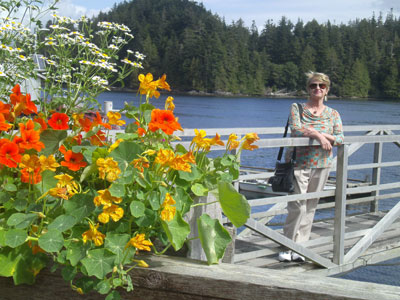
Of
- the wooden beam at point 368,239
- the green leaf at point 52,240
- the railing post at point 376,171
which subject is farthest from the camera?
the railing post at point 376,171

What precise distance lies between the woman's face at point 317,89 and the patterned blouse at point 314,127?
15 cm

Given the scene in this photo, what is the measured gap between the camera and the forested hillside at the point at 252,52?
328 ft

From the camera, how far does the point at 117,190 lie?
163 centimetres

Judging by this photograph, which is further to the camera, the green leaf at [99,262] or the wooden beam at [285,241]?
the wooden beam at [285,241]

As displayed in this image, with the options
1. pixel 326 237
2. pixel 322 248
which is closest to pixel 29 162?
pixel 326 237

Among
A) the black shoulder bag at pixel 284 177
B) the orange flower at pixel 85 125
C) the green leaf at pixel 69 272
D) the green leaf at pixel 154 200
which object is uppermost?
the orange flower at pixel 85 125

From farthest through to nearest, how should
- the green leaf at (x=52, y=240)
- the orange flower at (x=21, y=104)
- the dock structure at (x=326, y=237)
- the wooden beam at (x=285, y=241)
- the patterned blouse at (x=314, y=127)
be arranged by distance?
the patterned blouse at (x=314, y=127)
the dock structure at (x=326, y=237)
the wooden beam at (x=285, y=241)
the orange flower at (x=21, y=104)
the green leaf at (x=52, y=240)

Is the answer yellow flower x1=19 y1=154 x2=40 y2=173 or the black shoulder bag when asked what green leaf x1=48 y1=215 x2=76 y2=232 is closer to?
yellow flower x1=19 y1=154 x2=40 y2=173

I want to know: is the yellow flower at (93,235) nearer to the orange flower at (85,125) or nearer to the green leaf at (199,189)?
the green leaf at (199,189)

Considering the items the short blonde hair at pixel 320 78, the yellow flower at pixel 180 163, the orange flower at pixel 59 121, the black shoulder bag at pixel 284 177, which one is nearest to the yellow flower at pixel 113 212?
the yellow flower at pixel 180 163

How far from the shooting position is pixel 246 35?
129m

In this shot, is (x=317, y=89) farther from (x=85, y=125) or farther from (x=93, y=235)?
(x=93, y=235)

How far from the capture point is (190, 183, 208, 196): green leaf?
186 centimetres

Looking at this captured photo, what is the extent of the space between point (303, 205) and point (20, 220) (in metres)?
3.32
